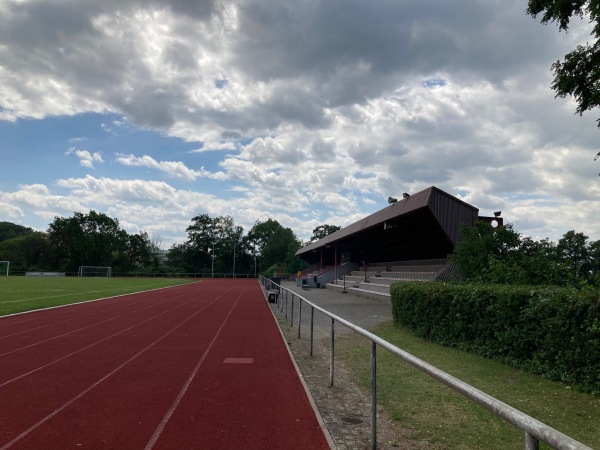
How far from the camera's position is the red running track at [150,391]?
4.02 meters

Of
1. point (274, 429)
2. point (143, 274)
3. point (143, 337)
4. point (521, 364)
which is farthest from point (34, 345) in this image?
point (143, 274)

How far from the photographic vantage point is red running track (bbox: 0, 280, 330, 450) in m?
4.02

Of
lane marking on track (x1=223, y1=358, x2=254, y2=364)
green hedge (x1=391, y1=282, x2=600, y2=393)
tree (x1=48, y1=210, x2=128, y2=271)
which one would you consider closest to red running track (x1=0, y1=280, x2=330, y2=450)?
lane marking on track (x1=223, y1=358, x2=254, y2=364)

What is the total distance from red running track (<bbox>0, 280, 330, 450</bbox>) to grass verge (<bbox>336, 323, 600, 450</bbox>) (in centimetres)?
108

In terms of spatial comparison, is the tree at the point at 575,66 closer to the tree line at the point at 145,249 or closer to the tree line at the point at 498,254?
the tree line at the point at 498,254

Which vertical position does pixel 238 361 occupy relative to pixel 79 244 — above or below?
below

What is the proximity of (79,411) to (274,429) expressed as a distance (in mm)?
2157

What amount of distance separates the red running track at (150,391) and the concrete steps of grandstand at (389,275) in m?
11.8

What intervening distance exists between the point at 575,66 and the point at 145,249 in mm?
99988

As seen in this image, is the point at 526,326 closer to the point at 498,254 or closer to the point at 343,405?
the point at 343,405

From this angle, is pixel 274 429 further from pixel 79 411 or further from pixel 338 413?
pixel 79 411

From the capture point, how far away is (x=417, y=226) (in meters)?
23.7

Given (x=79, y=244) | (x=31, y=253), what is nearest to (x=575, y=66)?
(x=79, y=244)

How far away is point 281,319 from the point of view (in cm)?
1399
